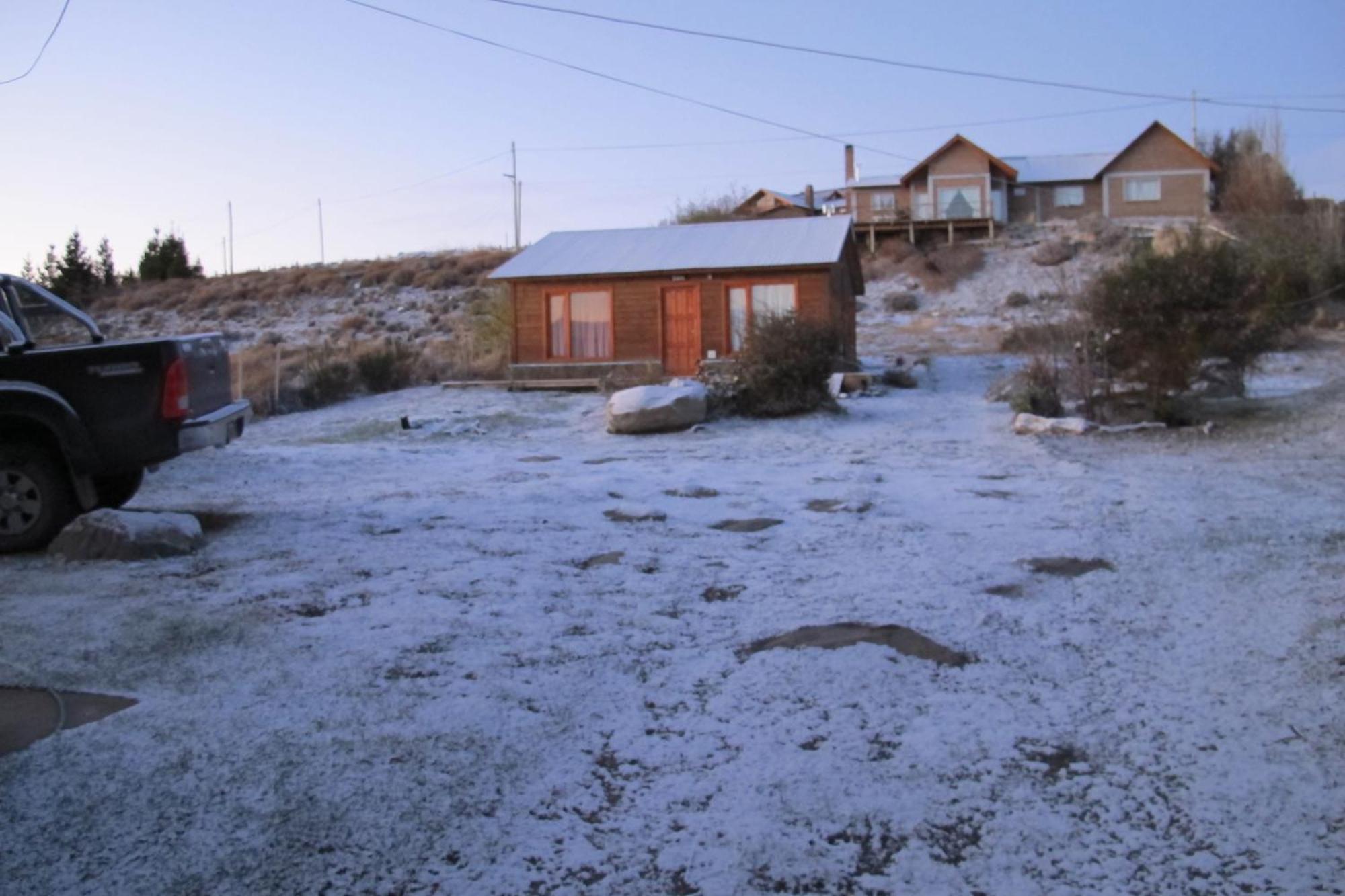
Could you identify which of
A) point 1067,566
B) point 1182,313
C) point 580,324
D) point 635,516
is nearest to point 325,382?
point 580,324

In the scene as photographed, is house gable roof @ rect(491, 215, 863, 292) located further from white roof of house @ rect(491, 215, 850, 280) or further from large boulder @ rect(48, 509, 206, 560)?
large boulder @ rect(48, 509, 206, 560)

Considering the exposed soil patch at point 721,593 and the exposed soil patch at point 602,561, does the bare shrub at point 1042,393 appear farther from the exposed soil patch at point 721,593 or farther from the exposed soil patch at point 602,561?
the exposed soil patch at point 721,593

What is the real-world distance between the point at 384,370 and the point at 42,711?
2156 cm

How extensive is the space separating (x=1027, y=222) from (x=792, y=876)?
5905 cm

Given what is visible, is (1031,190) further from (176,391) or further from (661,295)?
(176,391)

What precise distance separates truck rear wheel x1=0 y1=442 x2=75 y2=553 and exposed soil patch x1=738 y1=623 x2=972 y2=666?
4654mm

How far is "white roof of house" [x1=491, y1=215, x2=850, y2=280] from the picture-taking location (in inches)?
987

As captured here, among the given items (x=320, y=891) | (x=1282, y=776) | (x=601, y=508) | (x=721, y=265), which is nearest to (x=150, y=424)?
(x=601, y=508)

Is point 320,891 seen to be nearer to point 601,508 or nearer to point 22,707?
point 22,707

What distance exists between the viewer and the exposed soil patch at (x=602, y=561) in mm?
6680

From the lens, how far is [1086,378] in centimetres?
1398

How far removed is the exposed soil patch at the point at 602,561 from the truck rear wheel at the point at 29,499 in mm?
3298

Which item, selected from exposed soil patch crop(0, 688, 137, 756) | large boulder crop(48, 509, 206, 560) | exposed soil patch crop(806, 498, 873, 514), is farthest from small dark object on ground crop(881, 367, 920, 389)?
exposed soil patch crop(0, 688, 137, 756)

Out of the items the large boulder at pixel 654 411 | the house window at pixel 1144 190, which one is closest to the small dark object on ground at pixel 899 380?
the large boulder at pixel 654 411
